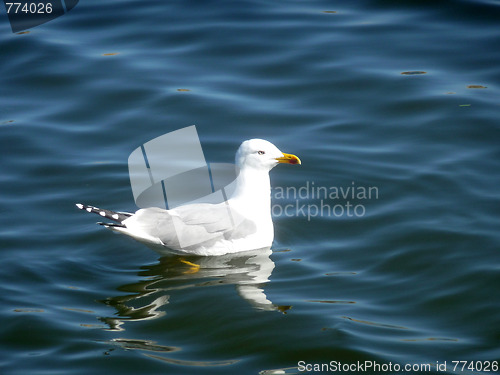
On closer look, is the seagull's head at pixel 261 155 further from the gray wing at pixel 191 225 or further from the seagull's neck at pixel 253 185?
the gray wing at pixel 191 225

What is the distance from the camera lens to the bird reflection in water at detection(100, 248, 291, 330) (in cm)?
624

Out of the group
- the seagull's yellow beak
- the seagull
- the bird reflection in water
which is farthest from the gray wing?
the seagull's yellow beak

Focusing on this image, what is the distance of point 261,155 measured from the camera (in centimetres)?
720

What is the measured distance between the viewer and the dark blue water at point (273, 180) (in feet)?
19.3

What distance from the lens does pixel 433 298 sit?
6.34 meters

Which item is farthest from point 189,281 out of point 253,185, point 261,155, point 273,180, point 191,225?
point 273,180

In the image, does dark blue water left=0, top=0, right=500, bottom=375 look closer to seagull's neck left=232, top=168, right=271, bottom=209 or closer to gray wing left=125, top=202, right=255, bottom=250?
gray wing left=125, top=202, right=255, bottom=250

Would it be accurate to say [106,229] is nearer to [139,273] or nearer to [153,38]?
[139,273]

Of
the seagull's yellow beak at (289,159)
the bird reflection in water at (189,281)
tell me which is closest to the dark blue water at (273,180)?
the bird reflection in water at (189,281)

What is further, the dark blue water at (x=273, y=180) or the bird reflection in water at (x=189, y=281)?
the bird reflection in water at (x=189, y=281)

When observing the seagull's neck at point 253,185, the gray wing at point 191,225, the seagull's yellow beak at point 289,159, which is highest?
the seagull's yellow beak at point 289,159

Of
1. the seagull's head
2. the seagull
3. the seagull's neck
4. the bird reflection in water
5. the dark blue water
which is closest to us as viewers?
the dark blue water

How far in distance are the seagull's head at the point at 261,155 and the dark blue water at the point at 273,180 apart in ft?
2.66

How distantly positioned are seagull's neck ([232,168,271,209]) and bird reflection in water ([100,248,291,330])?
524 millimetres
